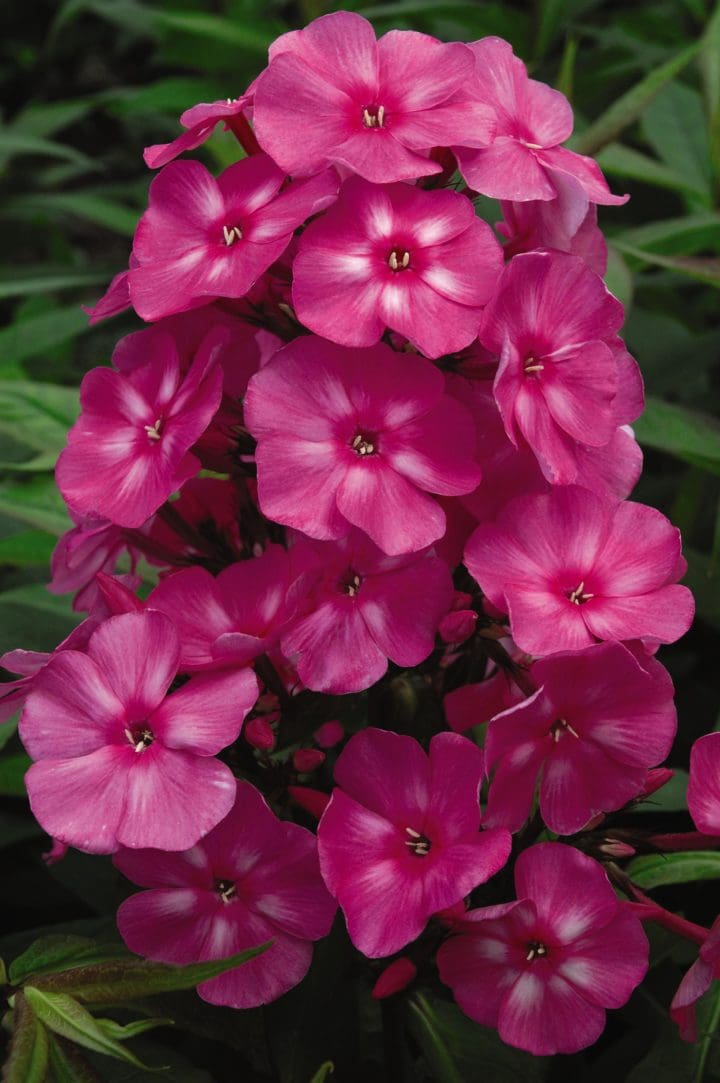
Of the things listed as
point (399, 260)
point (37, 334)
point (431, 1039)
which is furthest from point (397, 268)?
point (37, 334)

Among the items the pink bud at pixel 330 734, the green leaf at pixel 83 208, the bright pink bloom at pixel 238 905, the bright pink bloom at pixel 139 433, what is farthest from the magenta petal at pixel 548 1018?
the green leaf at pixel 83 208

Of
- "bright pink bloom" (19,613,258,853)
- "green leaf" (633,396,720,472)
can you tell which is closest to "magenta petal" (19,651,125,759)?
"bright pink bloom" (19,613,258,853)

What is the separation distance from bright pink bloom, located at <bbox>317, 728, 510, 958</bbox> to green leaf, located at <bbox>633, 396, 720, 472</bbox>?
1.62 ft

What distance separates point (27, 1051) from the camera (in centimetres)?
63

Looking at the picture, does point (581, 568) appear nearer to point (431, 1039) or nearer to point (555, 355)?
point (555, 355)

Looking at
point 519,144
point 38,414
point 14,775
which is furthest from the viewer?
point 38,414

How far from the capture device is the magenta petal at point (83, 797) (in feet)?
2.06

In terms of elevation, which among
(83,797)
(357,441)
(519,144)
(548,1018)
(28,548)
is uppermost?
(519,144)

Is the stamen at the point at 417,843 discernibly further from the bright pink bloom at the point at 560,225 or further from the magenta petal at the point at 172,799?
the bright pink bloom at the point at 560,225

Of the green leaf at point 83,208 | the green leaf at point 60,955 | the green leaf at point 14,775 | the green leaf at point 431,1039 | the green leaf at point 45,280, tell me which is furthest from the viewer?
the green leaf at point 83,208

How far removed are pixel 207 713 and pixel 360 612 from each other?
0.10 m

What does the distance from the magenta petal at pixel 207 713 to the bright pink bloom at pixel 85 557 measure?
166 mm

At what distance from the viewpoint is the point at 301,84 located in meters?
0.71

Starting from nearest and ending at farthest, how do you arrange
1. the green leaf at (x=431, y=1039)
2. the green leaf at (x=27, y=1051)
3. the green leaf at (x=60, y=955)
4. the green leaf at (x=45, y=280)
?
1. the green leaf at (x=27, y=1051)
2. the green leaf at (x=60, y=955)
3. the green leaf at (x=431, y=1039)
4. the green leaf at (x=45, y=280)
